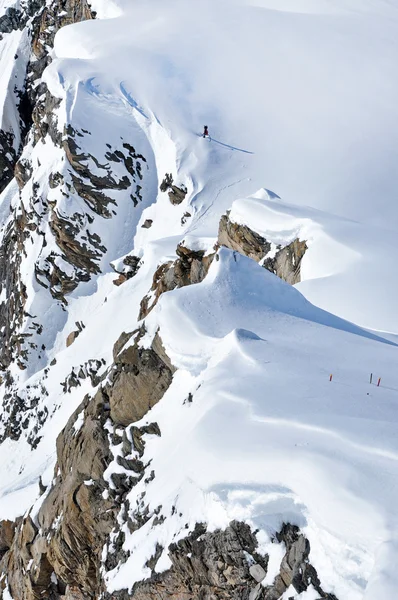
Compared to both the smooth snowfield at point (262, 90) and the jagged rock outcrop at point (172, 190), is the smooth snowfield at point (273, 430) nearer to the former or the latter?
the smooth snowfield at point (262, 90)

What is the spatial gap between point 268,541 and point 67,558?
634 cm

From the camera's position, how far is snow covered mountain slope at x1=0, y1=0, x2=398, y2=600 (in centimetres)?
694

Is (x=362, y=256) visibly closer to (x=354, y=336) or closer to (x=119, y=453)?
(x=354, y=336)

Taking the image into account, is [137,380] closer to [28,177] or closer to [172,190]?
[172,190]

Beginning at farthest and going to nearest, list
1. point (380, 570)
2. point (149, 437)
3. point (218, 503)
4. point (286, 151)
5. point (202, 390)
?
point (286, 151)
point (149, 437)
point (202, 390)
point (218, 503)
point (380, 570)

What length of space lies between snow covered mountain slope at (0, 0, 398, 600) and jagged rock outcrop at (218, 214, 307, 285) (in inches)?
3.4

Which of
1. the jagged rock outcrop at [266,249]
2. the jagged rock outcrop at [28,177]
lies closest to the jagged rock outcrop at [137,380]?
the jagged rock outcrop at [266,249]

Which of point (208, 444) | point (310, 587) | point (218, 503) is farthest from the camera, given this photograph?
point (208, 444)

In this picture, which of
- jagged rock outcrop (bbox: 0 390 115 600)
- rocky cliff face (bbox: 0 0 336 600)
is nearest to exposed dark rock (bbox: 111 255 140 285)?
rocky cliff face (bbox: 0 0 336 600)

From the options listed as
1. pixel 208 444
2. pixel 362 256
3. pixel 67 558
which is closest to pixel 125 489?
pixel 67 558

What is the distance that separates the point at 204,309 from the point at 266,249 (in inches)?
310

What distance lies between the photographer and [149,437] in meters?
10.2

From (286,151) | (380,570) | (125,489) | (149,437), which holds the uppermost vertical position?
(380,570)

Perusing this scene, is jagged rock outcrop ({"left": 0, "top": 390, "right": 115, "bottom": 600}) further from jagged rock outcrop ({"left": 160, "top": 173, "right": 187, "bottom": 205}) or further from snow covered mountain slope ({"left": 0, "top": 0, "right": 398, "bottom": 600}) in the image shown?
jagged rock outcrop ({"left": 160, "top": 173, "right": 187, "bottom": 205})
